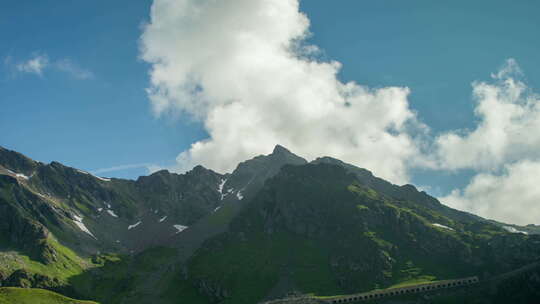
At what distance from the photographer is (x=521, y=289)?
200 metres

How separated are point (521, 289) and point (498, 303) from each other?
12171mm

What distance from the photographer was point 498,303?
200 metres
